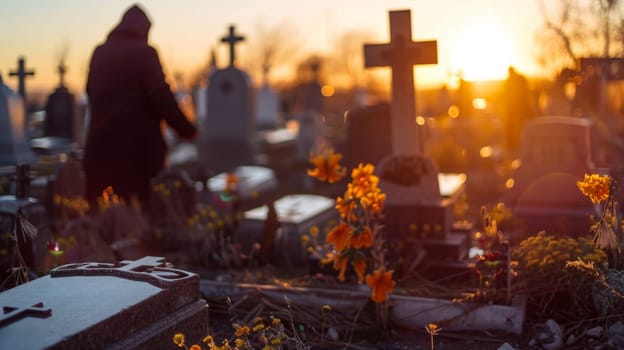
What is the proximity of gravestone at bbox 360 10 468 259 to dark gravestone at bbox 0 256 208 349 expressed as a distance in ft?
8.13

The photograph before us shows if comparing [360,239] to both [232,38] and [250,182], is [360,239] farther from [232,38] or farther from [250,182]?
[232,38]

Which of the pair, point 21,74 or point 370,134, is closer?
point 370,134

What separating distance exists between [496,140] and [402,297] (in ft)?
26.7

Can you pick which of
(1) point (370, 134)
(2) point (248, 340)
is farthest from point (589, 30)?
(2) point (248, 340)

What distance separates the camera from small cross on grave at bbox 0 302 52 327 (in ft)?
9.04

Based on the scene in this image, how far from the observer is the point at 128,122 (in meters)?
6.43

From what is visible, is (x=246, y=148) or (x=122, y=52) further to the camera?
(x=246, y=148)

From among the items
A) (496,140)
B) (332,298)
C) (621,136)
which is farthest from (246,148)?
(332,298)

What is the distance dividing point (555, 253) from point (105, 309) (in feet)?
8.66

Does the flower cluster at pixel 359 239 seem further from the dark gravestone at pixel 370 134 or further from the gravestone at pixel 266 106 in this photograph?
the gravestone at pixel 266 106

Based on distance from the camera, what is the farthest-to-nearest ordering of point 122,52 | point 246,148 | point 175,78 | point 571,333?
1. point 175,78
2. point 246,148
3. point 122,52
4. point 571,333

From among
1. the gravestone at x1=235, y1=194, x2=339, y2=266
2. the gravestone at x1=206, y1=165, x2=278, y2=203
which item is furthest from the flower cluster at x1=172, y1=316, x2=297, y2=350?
the gravestone at x1=206, y1=165, x2=278, y2=203

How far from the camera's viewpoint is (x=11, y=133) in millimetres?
11109

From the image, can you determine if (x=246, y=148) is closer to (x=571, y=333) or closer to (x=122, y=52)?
(x=122, y=52)
